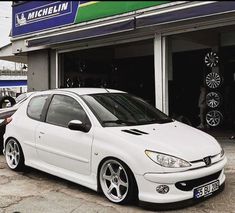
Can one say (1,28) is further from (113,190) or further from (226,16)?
(113,190)

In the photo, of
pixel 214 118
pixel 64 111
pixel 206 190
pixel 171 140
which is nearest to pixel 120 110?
pixel 64 111

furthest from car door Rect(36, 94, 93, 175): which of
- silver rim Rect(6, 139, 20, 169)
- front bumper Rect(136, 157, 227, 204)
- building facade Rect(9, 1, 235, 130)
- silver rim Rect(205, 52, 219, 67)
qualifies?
silver rim Rect(205, 52, 219, 67)

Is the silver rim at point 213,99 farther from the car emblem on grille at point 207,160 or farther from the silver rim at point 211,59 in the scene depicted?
the car emblem on grille at point 207,160

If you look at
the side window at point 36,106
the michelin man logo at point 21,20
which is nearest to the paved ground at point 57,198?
the side window at point 36,106

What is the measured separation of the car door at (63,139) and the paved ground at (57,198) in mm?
343

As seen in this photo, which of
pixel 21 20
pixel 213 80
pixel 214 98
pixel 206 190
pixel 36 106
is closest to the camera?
pixel 206 190

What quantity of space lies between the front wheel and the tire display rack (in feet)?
25.4

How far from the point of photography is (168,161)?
412 centimetres

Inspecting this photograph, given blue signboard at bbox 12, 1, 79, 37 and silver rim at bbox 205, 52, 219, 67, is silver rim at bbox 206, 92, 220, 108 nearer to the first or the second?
silver rim at bbox 205, 52, 219, 67

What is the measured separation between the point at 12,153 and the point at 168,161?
132 inches

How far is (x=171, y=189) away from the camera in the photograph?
4.10m

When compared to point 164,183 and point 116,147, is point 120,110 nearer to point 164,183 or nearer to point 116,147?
point 116,147

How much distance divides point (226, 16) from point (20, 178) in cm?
538

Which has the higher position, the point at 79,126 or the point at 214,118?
the point at 79,126
